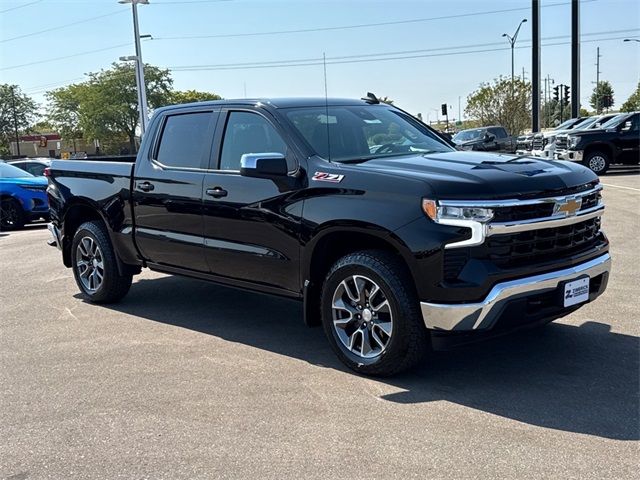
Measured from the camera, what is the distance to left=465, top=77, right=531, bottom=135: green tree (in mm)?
49844

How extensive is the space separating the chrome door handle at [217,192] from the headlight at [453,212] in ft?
6.18

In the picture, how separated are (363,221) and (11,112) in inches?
3981

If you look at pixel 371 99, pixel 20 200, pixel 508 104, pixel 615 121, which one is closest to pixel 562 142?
pixel 615 121

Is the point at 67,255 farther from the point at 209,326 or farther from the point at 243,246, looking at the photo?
the point at 243,246

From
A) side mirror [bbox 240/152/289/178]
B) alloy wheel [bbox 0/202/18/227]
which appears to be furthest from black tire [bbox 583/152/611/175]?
side mirror [bbox 240/152/289/178]

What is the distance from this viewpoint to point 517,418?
153 inches

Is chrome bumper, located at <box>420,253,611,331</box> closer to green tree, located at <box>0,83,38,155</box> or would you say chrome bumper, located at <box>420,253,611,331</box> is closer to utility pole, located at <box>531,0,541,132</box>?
utility pole, located at <box>531,0,541,132</box>

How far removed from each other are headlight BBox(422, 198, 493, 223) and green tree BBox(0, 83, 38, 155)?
98330 mm

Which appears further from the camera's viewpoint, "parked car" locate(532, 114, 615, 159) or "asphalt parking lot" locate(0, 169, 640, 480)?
"parked car" locate(532, 114, 615, 159)

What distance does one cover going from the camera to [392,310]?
4352 mm

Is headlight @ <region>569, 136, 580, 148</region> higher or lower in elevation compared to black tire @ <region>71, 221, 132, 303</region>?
higher

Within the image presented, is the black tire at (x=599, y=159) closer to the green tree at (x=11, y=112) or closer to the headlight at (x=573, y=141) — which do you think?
the headlight at (x=573, y=141)

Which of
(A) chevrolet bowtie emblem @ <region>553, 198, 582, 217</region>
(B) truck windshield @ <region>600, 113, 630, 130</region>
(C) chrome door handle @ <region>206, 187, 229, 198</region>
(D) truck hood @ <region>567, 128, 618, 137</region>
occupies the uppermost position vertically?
(B) truck windshield @ <region>600, 113, 630, 130</region>

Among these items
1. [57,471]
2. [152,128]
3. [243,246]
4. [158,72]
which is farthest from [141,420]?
[158,72]
